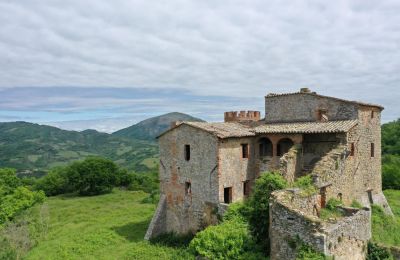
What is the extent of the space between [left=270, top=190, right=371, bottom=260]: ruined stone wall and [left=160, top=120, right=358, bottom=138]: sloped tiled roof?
6.87 metres

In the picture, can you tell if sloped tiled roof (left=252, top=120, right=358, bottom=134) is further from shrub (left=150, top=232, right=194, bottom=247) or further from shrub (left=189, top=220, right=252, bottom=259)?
shrub (left=150, top=232, right=194, bottom=247)

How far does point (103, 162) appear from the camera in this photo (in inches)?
2982

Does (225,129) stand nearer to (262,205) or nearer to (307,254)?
(262,205)

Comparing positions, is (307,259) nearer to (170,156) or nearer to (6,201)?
(170,156)

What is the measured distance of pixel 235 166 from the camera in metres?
27.0

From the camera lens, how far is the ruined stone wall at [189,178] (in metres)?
26.4

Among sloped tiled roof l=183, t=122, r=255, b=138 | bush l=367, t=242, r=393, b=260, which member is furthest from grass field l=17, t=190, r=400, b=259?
sloped tiled roof l=183, t=122, r=255, b=138

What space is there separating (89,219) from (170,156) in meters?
18.6

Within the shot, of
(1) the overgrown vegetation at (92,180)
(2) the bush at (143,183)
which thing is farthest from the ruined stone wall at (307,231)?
(2) the bush at (143,183)

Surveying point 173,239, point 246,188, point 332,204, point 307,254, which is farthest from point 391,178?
point 307,254

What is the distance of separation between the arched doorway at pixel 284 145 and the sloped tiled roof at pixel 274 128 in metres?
1.21

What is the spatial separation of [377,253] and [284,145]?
10823 mm

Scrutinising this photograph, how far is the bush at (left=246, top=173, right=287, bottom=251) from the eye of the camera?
2072 centimetres

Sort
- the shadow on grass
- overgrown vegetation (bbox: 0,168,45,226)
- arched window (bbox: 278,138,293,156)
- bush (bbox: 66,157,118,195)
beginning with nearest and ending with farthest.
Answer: arched window (bbox: 278,138,293,156) → the shadow on grass → overgrown vegetation (bbox: 0,168,45,226) → bush (bbox: 66,157,118,195)
